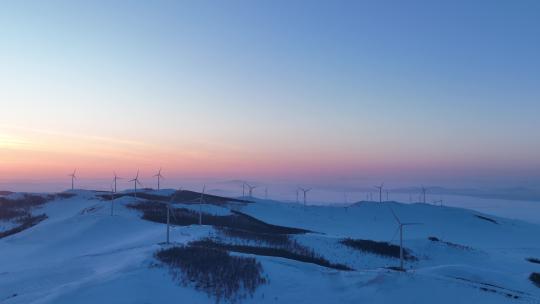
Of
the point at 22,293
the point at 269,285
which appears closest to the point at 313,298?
the point at 269,285

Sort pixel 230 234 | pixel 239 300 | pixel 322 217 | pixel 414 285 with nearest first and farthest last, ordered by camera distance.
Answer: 1. pixel 239 300
2. pixel 414 285
3. pixel 230 234
4. pixel 322 217

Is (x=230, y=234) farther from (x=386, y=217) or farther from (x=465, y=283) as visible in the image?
(x=386, y=217)

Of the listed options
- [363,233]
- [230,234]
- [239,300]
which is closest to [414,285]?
[239,300]

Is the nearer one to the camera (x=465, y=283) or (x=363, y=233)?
(x=465, y=283)

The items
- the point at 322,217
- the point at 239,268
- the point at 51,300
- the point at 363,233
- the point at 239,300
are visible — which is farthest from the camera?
the point at 322,217

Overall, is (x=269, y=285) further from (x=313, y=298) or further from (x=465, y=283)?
(x=465, y=283)

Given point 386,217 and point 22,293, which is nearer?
point 22,293
